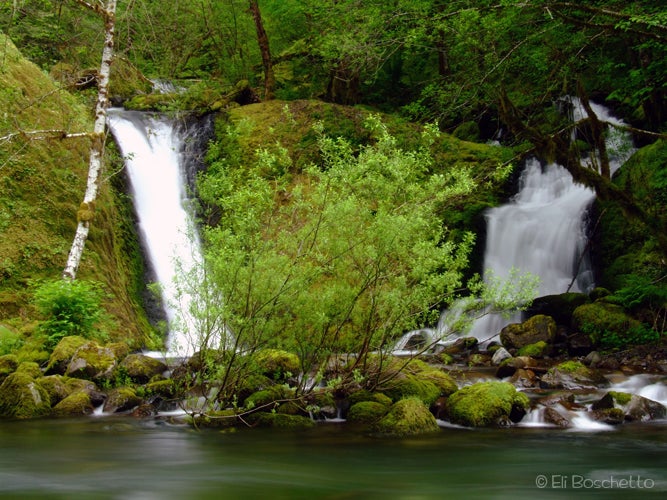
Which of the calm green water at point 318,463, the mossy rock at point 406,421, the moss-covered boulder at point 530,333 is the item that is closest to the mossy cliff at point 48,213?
the calm green water at point 318,463

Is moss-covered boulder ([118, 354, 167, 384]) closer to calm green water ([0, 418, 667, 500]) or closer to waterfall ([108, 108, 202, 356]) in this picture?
calm green water ([0, 418, 667, 500])

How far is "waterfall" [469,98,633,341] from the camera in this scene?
1702 centimetres

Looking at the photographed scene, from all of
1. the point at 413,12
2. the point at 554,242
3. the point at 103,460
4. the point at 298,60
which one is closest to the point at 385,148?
the point at 103,460

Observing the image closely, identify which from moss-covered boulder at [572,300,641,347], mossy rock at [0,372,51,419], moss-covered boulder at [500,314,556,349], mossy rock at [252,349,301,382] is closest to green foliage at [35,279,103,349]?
mossy rock at [0,372,51,419]

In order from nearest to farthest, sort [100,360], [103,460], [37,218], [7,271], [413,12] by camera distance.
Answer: [103,460]
[100,360]
[7,271]
[37,218]
[413,12]

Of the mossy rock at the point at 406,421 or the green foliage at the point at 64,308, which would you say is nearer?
the mossy rock at the point at 406,421

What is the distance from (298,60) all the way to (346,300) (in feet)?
62.9

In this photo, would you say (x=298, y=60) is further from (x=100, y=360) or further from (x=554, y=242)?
(x=100, y=360)

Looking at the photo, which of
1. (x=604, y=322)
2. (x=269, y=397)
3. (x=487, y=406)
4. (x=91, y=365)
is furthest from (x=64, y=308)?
(x=604, y=322)

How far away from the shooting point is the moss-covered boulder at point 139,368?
33.7 feet

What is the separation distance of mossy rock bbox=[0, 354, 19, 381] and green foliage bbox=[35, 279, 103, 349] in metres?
0.84

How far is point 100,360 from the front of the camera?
33.1 feet

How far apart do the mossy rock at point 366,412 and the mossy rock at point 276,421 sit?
649 millimetres

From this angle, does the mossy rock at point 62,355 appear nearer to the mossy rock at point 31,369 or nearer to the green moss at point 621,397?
the mossy rock at point 31,369
